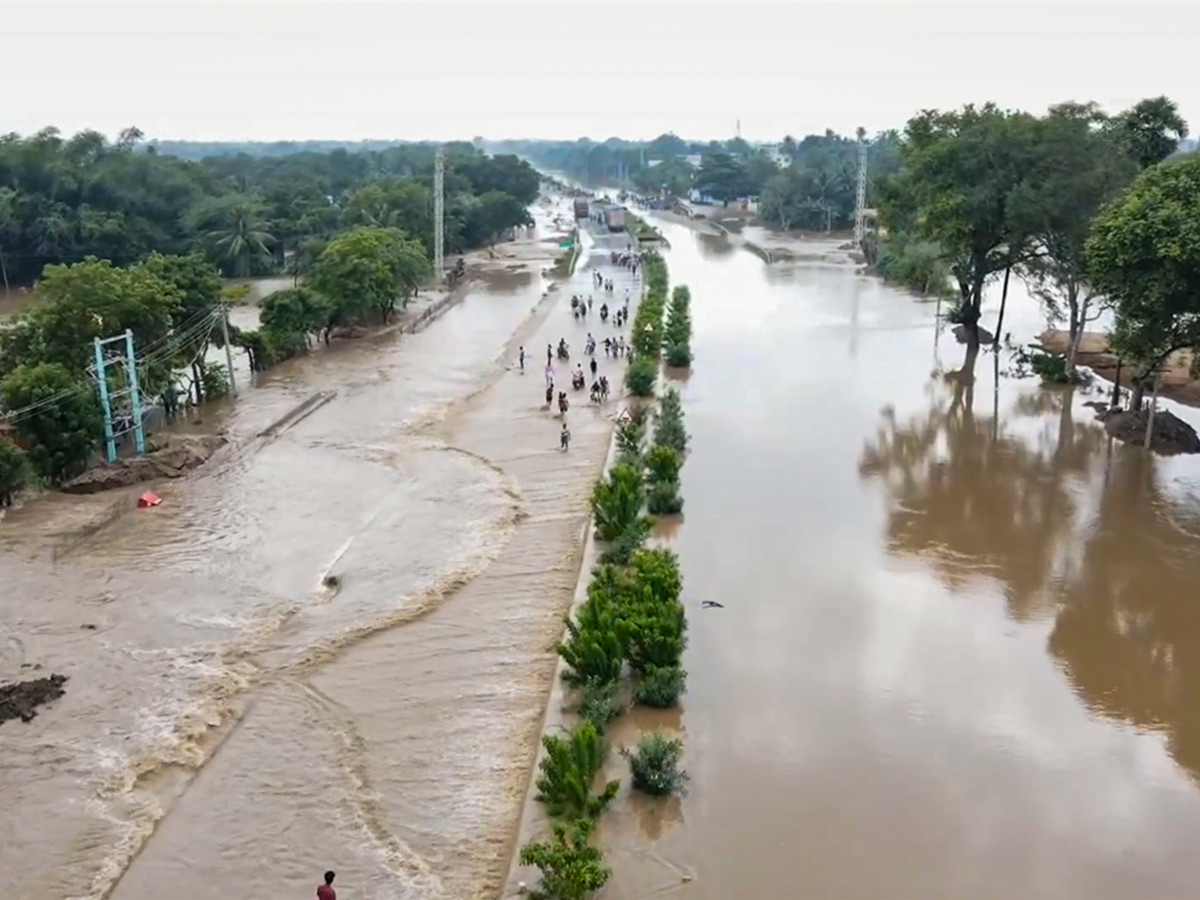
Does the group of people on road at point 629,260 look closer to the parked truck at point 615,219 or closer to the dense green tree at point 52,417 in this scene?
the parked truck at point 615,219

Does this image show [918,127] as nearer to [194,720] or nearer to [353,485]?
[353,485]

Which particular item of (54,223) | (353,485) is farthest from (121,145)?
(353,485)

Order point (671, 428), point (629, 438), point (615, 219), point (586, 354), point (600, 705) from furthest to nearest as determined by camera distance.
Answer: point (615, 219) < point (586, 354) < point (671, 428) < point (629, 438) < point (600, 705)

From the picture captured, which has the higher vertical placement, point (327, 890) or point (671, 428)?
point (671, 428)

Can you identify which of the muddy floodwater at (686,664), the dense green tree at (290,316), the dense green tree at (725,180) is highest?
the dense green tree at (725,180)

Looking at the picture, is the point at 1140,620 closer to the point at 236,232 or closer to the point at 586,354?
the point at 586,354

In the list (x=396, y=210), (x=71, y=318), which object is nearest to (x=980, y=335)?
(x=71, y=318)

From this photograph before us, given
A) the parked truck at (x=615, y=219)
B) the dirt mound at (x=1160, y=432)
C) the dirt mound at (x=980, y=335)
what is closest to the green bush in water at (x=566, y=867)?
the dirt mound at (x=1160, y=432)
